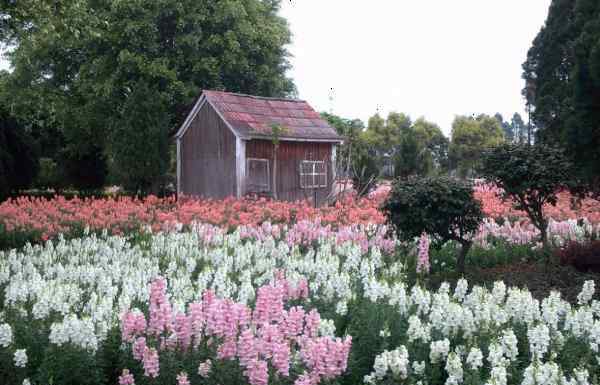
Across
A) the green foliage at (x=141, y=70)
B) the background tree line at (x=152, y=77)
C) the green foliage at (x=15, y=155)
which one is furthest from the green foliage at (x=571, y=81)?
the green foliage at (x=15, y=155)

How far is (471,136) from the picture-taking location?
70438mm

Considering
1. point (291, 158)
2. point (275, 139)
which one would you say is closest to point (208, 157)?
point (275, 139)

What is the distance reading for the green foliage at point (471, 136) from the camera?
229ft

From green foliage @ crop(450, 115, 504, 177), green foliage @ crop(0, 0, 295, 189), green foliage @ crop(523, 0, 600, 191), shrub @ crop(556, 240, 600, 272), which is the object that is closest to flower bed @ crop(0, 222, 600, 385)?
shrub @ crop(556, 240, 600, 272)

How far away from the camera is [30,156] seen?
32.0m

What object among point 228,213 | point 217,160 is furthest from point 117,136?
point 228,213

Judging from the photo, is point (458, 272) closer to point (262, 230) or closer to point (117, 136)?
point (262, 230)

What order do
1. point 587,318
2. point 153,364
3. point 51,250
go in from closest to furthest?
point 153,364, point 587,318, point 51,250

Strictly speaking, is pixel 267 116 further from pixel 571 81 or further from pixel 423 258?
pixel 423 258

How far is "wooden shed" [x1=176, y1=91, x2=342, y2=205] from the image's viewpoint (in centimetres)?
2702

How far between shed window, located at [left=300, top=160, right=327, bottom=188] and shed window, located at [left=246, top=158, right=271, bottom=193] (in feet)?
6.46

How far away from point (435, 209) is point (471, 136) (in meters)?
60.5

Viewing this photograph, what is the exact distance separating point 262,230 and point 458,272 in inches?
188

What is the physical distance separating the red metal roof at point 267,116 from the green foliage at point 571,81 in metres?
9.68
